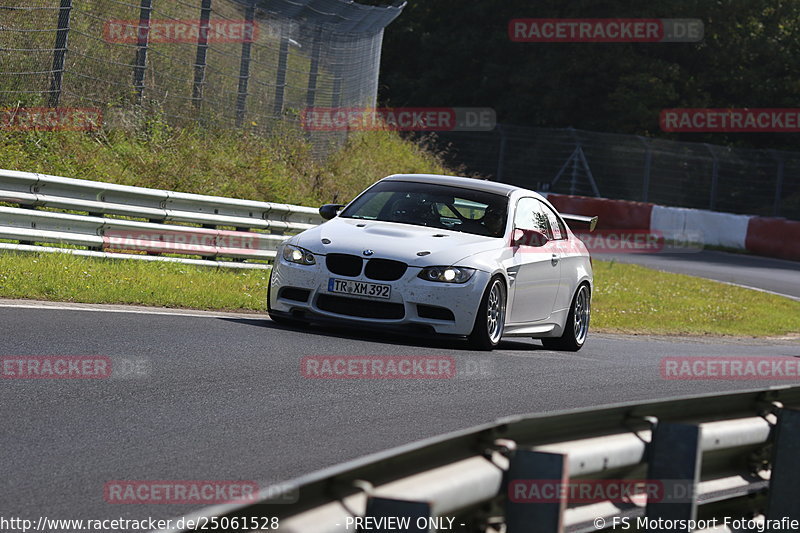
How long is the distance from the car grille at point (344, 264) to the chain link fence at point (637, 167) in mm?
24835

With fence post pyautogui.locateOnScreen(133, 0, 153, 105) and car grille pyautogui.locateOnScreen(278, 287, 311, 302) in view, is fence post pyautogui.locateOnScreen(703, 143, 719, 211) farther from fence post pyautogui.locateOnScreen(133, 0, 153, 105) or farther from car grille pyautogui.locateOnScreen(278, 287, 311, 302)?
car grille pyautogui.locateOnScreen(278, 287, 311, 302)

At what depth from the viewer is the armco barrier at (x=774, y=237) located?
32.4 metres

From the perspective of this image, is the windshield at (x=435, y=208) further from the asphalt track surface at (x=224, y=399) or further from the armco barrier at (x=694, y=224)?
the armco barrier at (x=694, y=224)

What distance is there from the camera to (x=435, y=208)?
12516 millimetres

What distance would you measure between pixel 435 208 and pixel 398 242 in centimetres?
114

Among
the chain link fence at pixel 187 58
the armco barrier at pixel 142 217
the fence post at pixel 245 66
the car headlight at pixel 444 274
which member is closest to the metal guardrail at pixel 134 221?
the armco barrier at pixel 142 217

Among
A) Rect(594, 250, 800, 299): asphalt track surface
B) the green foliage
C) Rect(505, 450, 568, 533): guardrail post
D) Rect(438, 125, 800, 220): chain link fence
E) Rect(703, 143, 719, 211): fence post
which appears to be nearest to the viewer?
Rect(505, 450, 568, 533): guardrail post

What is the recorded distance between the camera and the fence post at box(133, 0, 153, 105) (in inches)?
778

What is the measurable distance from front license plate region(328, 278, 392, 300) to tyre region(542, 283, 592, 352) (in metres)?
2.75

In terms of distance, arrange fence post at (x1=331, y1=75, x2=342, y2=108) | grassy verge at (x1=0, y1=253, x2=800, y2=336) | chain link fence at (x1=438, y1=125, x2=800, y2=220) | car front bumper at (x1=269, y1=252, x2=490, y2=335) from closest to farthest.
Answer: car front bumper at (x1=269, y1=252, x2=490, y2=335), grassy verge at (x1=0, y1=253, x2=800, y2=336), fence post at (x1=331, y1=75, x2=342, y2=108), chain link fence at (x1=438, y1=125, x2=800, y2=220)

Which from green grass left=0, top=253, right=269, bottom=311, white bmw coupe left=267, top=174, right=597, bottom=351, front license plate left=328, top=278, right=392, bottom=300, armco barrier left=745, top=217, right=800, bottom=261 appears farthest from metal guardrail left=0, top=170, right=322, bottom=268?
armco barrier left=745, top=217, right=800, bottom=261

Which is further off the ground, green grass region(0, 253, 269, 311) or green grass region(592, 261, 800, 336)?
green grass region(0, 253, 269, 311)

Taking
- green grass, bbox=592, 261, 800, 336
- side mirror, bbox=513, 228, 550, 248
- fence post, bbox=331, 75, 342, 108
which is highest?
fence post, bbox=331, 75, 342, 108

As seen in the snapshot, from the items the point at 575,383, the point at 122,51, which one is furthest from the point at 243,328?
the point at 122,51
